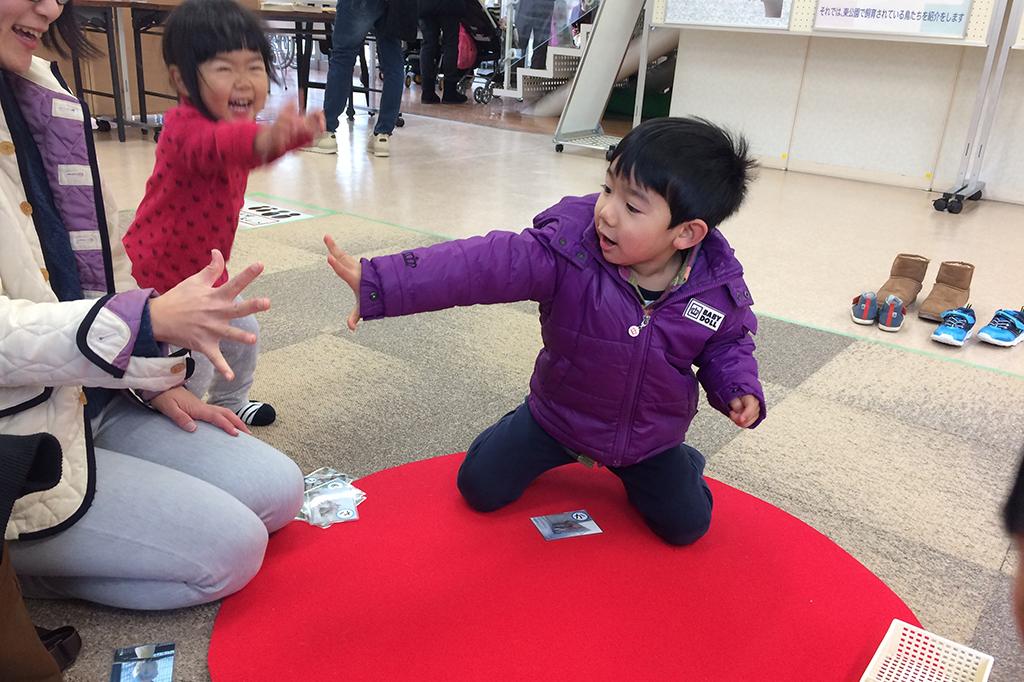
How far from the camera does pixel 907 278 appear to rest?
2.93m

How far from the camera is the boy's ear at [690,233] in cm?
142

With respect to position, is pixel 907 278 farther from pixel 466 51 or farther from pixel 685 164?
pixel 466 51

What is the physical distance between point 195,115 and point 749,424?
1.21m

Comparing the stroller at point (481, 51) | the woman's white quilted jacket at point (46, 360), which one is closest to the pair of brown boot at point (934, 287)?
the woman's white quilted jacket at point (46, 360)

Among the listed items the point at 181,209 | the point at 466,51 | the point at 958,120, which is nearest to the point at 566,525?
the point at 181,209

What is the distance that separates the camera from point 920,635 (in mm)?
1313

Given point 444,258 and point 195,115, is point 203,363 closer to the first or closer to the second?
point 195,115

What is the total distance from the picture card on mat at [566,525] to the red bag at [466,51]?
7.42m

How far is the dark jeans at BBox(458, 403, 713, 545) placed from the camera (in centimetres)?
153

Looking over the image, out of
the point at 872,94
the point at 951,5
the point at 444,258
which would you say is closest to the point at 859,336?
the point at 444,258

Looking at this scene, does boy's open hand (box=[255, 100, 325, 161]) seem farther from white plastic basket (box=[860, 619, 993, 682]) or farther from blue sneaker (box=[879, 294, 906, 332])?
blue sneaker (box=[879, 294, 906, 332])

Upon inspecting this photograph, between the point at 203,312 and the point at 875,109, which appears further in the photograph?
the point at 875,109

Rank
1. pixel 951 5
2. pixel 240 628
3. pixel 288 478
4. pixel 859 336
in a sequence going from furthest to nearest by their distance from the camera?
pixel 951 5 < pixel 859 336 < pixel 288 478 < pixel 240 628

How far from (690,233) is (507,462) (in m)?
0.54
